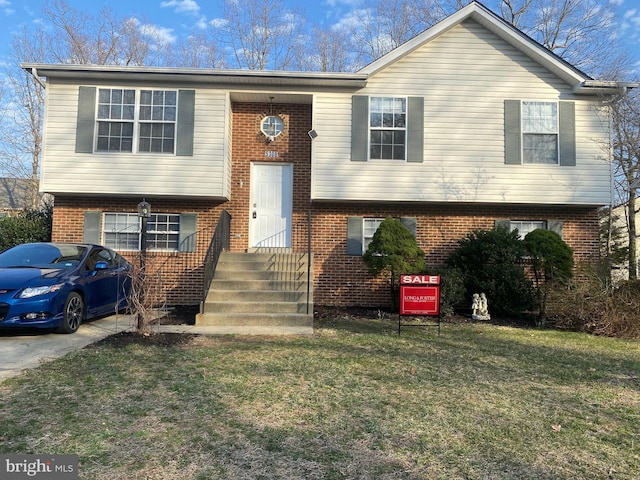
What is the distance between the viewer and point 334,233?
10969 mm

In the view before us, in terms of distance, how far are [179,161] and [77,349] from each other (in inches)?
214

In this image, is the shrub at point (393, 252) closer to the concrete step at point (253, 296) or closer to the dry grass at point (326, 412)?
the concrete step at point (253, 296)

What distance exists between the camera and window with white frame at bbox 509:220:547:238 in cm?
1109

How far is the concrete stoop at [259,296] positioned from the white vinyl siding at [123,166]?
6.25ft

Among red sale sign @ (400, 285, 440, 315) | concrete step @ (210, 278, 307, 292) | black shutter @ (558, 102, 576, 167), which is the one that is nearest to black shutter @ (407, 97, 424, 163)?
black shutter @ (558, 102, 576, 167)

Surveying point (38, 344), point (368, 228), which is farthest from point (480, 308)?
point (38, 344)

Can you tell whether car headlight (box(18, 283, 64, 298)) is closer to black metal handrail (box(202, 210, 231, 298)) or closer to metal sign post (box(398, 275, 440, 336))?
black metal handrail (box(202, 210, 231, 298))

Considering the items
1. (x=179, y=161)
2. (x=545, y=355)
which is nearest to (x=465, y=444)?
(x=545, y=355)

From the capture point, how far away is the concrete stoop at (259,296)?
26.3 ft

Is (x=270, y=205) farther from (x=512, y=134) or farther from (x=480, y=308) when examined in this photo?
(x=512, y=134)

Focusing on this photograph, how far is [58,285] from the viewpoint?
6.63m

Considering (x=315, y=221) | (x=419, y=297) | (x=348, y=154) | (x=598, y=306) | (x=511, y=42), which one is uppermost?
(x=511, y=42)

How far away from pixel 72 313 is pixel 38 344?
0.79m

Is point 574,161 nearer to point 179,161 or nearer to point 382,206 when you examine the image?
point 382,206
